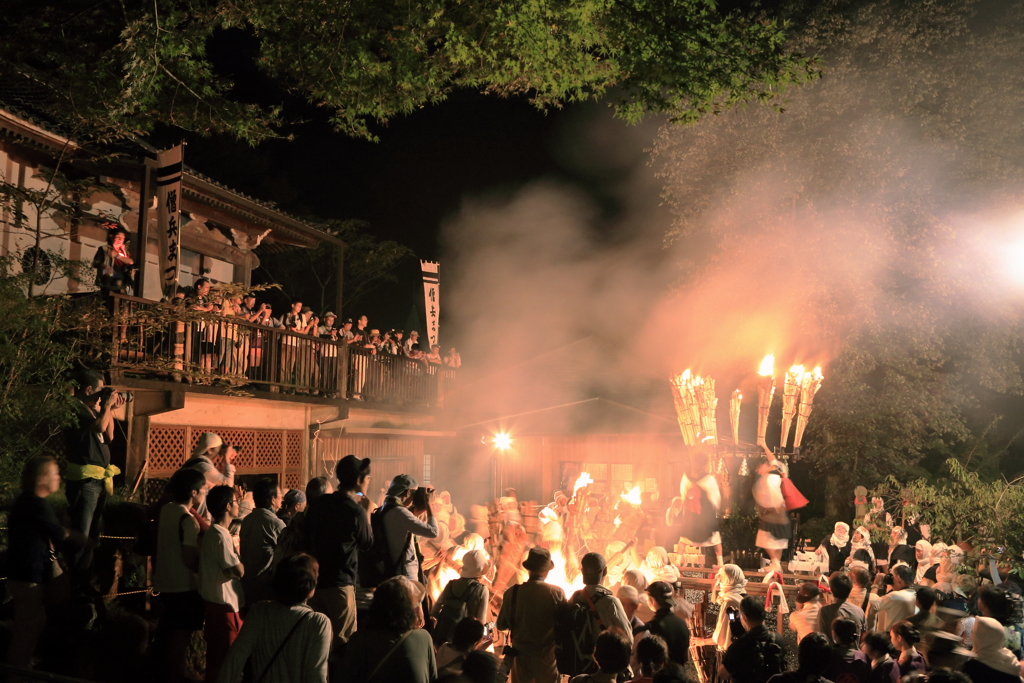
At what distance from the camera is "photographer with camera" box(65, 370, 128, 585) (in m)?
6.27

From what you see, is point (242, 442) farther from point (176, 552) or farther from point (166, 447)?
point (176, 552)

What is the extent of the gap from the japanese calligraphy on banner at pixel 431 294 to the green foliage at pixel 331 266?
6.54 metres

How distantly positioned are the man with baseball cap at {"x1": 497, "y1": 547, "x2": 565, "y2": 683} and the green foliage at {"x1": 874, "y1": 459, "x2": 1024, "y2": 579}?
22.9 ft

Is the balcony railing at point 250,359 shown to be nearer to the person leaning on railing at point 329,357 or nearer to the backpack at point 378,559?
the person leaning on railing at point 329,357

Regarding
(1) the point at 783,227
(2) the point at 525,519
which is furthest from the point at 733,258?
(2) the point at 525,519

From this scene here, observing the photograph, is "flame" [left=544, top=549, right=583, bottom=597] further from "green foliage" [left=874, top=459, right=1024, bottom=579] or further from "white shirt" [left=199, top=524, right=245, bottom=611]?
"green foliage" [left=874, top=459, right=1024, bottom=579]

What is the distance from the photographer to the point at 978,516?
Answer: 1061 cm

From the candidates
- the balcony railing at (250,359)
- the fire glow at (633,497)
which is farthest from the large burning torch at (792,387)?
the balcony railing at (250,359)

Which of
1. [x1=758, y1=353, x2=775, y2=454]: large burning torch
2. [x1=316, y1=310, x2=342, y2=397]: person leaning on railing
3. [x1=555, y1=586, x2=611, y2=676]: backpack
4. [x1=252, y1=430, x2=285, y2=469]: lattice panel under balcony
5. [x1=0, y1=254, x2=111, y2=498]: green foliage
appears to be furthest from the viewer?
[x1=316, y1=310, x2=342, y2=397]: person leaning on railing

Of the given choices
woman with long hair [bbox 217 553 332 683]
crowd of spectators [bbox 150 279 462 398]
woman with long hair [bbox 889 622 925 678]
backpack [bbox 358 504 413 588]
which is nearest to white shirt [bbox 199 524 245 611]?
backpack [bbox 358 504 413 588]

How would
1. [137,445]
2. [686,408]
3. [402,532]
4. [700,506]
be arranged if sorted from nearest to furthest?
[402,532], [137,445], [686,408], [700,506]

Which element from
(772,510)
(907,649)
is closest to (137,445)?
(772,510)

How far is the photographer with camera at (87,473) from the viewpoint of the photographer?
627 centimetres

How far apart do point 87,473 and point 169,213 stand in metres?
6.13
